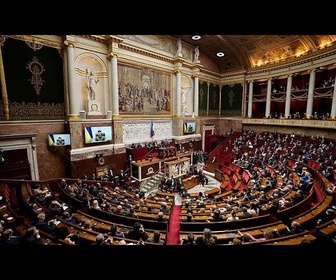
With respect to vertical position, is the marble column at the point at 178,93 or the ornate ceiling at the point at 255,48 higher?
the ornate ceiling at the point at 255,48

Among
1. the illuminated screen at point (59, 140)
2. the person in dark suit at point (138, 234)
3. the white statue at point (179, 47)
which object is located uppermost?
the white statue at point (179, 47)

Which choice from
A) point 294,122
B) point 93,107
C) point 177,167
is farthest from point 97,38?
point 294,122

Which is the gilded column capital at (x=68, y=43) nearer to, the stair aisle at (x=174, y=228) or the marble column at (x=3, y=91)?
the marble column at (x=3, y=91)

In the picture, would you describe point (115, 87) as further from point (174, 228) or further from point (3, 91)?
point (174, 228)

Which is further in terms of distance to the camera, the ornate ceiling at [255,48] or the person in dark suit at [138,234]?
the ornate ceiling at [255,48]

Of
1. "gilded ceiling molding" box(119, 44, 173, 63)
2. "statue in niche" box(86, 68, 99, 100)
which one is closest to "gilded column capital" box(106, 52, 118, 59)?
"gilded ceiling molding" box(119, 44, 173, 63)

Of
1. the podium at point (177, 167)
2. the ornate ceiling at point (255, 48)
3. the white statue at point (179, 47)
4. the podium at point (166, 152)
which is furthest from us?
the white statue at point (179, 47)

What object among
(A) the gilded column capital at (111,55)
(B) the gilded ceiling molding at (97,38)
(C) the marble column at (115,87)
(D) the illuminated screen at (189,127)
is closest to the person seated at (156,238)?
(C) the marble column at (115,87)

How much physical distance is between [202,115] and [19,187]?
17.8 m

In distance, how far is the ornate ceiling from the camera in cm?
1514

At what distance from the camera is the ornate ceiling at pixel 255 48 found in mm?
15141

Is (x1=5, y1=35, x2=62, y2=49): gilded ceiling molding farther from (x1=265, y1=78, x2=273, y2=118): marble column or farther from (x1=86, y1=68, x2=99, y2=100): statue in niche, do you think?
(x1=265, y1=78, x2=273, y2=118): marble column
